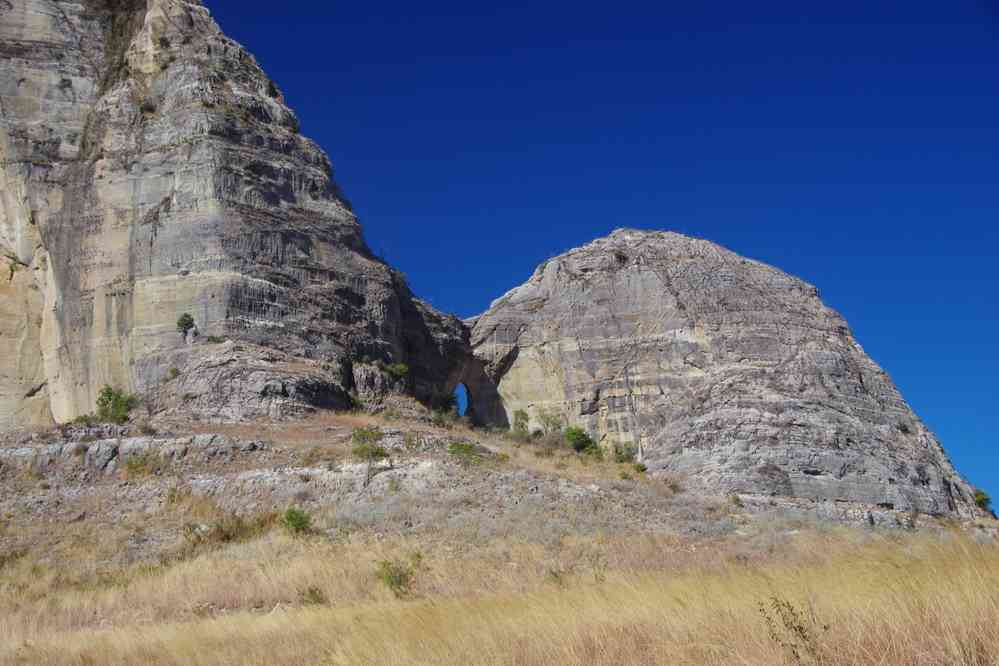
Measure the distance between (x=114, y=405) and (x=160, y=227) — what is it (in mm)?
8343

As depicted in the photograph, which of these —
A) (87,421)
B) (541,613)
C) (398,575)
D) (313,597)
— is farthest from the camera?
(87,421)

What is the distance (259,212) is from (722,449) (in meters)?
22.1

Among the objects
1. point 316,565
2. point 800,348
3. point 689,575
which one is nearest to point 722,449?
point 800,348

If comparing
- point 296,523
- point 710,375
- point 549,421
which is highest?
point 710,375

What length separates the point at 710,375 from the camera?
1736 inches

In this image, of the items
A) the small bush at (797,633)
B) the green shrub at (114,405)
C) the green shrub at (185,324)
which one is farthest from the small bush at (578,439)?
the small bush at (797,633)

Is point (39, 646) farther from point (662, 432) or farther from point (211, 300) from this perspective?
point (662, 432)

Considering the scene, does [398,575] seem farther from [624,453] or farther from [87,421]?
[624,453]

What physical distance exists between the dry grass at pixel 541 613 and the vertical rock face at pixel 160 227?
17360 mm

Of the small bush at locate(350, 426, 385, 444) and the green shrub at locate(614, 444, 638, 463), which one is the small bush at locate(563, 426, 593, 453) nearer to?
the green shrub at locate(614, 444, 638, 463)

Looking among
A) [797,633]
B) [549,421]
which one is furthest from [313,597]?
[549,421]

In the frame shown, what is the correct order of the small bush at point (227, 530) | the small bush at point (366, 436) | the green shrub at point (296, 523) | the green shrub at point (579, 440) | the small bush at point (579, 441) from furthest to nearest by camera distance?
the green shrub at point (579, 440), the small bush at point (579, 441), the small bush at point (366, 436), the small bush at point (227, 530), the green shrub at point (296, 523)

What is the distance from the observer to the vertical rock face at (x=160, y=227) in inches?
1468

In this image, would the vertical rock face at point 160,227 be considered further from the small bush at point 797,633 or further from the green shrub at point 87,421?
the small bush at point 797,633
